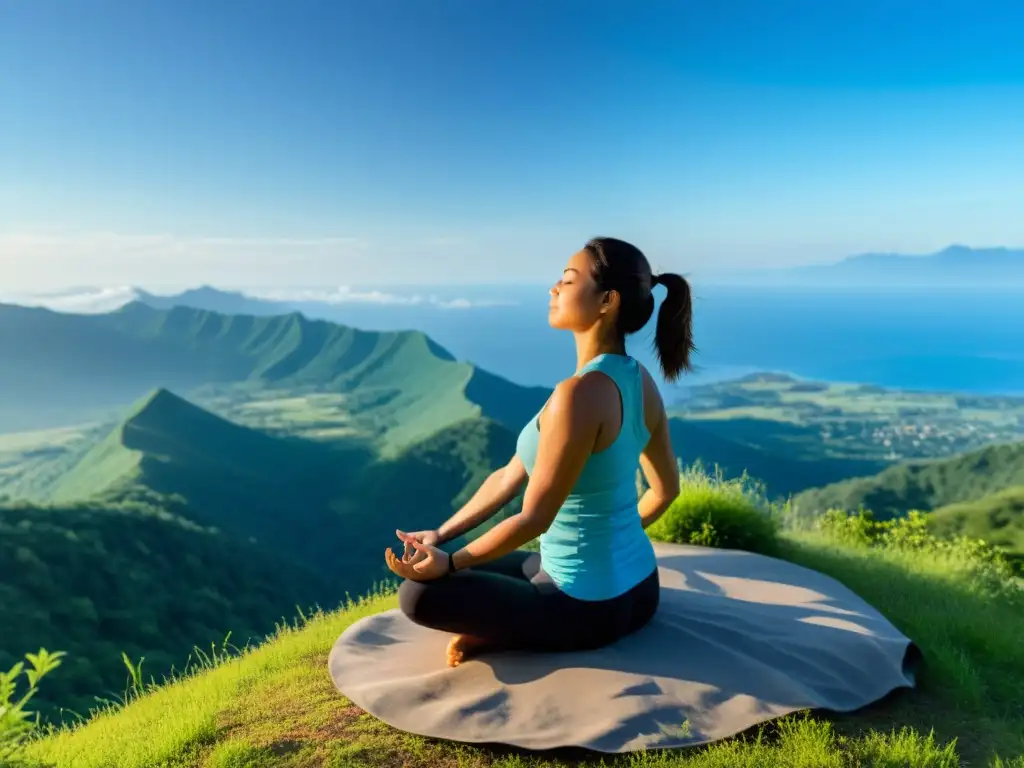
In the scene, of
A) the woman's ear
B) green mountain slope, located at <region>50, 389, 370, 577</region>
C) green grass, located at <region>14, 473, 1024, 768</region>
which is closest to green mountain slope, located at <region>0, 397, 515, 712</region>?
green mountain slope, located at <region>50, 389, 370, 577</region>

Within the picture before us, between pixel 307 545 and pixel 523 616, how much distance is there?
78.8 metres

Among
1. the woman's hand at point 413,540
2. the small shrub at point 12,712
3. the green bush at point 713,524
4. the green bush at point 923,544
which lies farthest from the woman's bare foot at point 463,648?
the green bush at point 923,544

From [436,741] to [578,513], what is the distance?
3.87 feet

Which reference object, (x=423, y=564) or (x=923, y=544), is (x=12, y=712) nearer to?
(x=423, y=564)

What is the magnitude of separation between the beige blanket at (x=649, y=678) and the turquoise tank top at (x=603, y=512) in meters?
0.42

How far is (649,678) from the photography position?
11.2 ft

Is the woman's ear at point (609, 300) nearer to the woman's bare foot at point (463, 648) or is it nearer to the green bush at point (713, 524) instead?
the woman's bare foot at point (463, 648)

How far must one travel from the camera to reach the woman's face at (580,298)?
332 centimetres

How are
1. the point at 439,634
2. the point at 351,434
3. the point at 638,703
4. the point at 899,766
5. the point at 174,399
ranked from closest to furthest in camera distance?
the point at 899,766 < the point at 638,703 < the point at 439,634 < the point at 174,399 < the point at 351,434

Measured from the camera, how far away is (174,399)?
106 m

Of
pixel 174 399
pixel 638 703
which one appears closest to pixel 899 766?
pixel 638 703

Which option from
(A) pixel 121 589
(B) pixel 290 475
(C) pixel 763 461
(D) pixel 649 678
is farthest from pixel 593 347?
(B) pixel 290 475

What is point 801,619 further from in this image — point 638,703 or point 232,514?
point 232,514

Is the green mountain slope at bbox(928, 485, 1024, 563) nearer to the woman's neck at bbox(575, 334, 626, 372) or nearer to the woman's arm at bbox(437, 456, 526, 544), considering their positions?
the woman's arm at bbox(437, 456, 526, 544)
